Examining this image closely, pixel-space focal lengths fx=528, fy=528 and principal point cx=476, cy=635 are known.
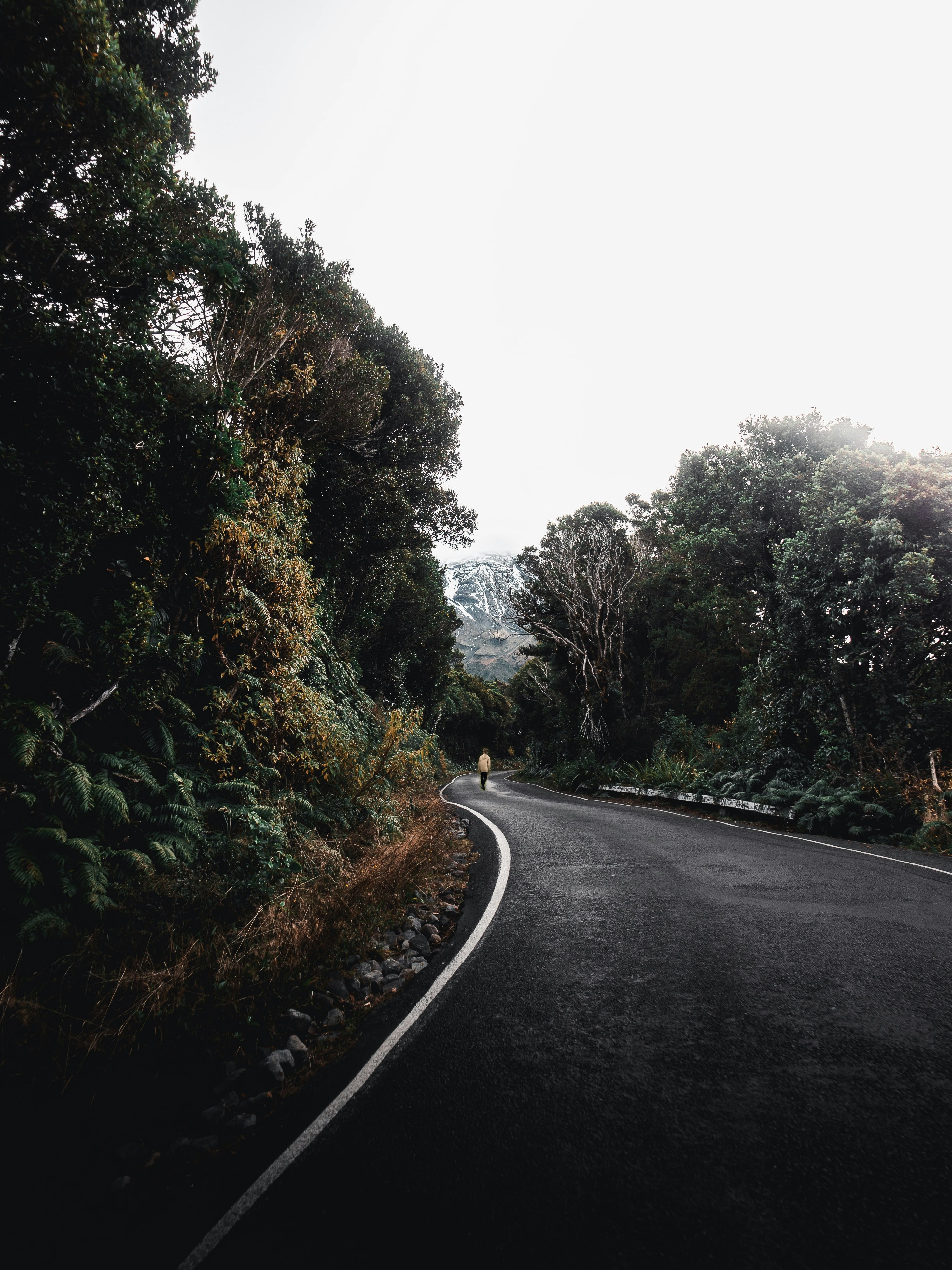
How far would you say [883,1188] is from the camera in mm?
2021

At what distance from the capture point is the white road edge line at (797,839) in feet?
23.7

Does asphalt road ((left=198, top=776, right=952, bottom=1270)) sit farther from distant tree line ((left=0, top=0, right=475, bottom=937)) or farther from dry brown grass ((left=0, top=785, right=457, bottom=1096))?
distant tree line ((left=0, top=0, right=475, bottom=937))

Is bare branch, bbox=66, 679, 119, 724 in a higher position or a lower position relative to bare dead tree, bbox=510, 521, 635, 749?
lower

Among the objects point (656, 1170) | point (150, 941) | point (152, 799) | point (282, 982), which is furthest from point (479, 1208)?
point (152, 799)


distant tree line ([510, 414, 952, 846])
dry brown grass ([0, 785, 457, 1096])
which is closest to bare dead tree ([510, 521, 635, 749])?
distant tree line ([510, 414, 952, 846])

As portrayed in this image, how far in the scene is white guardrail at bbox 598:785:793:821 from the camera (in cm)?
1100

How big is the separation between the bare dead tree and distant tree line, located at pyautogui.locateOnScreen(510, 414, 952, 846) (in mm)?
99

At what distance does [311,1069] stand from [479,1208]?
4.83 feet

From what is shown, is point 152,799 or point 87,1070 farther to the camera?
point 152,799

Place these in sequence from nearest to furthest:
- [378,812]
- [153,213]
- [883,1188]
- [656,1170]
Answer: [883,1188] < [656,1170] < [153,213] < [378,812]

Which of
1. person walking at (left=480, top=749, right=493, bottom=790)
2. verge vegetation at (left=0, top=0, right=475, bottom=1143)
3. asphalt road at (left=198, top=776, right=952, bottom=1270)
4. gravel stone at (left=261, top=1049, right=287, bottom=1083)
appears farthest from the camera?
person walking at (left=480, top=749, right=493, bottom=790)

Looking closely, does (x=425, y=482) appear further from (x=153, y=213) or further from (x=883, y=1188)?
(x=883, y=1188)

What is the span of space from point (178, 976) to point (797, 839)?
964 cm

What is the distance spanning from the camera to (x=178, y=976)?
11.6ft
